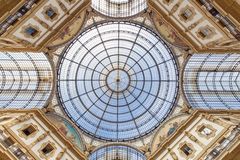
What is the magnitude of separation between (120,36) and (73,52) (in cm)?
468

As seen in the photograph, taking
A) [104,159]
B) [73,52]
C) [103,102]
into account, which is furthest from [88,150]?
[73,52]

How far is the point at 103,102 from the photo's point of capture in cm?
3297

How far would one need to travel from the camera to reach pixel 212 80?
98.8ft

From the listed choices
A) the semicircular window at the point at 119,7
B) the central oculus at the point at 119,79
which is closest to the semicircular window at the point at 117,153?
the central oculus at the point at 119,79

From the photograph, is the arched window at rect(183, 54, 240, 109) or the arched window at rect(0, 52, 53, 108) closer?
the arched window at rect(183, 54, 240, 109)

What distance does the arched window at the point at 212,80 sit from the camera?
2812 cm

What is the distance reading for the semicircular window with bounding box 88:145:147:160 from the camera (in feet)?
95.2

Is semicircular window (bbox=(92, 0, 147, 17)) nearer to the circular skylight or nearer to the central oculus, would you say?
the circular skylight

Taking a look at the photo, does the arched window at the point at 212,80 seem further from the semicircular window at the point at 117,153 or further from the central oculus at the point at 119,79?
the semicircular window at the point at 117,153

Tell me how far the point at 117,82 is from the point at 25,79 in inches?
342

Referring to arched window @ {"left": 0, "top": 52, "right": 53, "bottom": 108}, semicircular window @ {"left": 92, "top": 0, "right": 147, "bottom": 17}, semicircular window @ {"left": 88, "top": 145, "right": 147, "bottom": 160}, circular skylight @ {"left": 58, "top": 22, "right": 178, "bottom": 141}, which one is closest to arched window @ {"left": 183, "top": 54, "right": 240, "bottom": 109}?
circular skylight @ {"left": 58, "top": 22, "right": 178, "bottom": 141}

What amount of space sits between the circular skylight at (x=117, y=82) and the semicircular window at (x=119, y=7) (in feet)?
5.96

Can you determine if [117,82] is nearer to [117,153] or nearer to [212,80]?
[117,153]

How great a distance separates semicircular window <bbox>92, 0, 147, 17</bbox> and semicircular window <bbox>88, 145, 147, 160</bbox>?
38.8 feet
